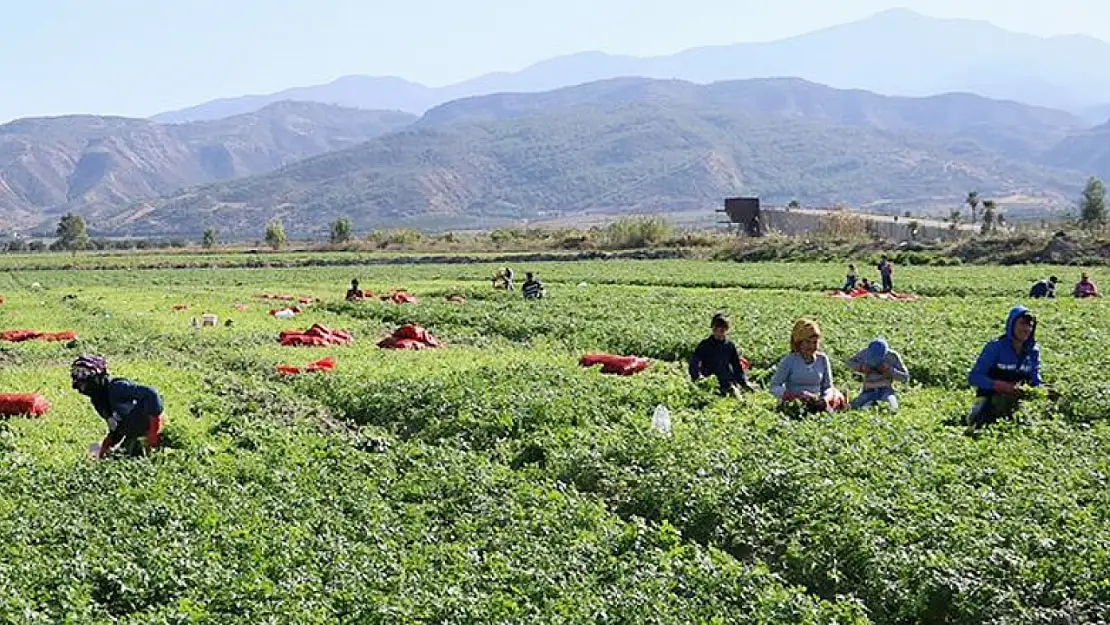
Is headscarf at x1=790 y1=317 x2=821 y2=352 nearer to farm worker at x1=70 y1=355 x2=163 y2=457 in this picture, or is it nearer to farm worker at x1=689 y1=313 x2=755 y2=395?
farm worker at x1=689 y1=313 x2=755 y2=395

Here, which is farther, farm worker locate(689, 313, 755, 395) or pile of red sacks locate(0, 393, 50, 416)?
farm worker locate(689, 313, 755, 395)

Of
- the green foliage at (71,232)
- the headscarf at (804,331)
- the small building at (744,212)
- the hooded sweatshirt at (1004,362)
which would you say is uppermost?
the headscarf at (804,331)

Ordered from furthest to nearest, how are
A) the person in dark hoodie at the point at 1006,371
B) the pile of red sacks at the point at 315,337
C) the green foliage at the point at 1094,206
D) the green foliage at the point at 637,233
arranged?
1. the green foliage at the point at 1094,206
2. the green foliage at the point at 637,233
3. the pile of red sacks at the point at 315,337
4. the person in dark hoodie at the point at 1006,371

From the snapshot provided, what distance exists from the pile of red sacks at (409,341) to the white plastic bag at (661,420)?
38.7 ft

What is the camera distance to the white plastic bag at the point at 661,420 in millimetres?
16391

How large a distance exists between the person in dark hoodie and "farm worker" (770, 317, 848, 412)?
2155mm

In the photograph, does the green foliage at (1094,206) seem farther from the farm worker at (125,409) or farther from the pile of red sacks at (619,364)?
the farm worker at (125,409)

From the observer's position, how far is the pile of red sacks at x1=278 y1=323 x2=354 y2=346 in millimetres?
29500

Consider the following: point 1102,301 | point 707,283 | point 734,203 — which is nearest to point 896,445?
point 1102,301

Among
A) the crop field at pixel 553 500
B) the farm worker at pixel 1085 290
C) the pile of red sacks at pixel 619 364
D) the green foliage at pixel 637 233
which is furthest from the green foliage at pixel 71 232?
the pile of red sacks at pixel 619 364

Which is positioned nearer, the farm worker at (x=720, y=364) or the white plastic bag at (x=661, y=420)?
the white plastic bag at (x=661, y=420)

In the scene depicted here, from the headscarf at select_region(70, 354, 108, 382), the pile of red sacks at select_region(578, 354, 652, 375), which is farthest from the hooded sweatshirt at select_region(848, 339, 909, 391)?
the headscarf at select_region(70, 354, 108, 382)

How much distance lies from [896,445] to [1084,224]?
90.6m

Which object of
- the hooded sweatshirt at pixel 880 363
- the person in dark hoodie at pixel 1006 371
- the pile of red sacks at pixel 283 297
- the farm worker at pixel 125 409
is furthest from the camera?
the pile of red sacks at pixel 283 297
